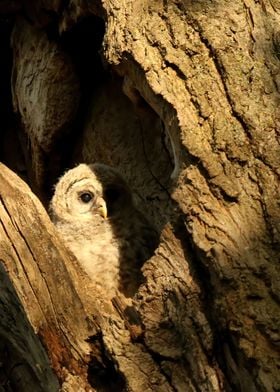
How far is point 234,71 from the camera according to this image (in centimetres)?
278

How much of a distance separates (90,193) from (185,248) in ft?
6.17

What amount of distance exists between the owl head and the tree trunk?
0.80 meters

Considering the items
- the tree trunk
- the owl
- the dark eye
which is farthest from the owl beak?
the tree trunk

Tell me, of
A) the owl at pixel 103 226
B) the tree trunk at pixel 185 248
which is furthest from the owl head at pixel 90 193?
the tree trunk at pixel 185 248

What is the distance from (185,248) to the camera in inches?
100

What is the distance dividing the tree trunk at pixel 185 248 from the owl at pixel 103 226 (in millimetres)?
730

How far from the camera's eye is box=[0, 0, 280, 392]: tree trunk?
2357 mm

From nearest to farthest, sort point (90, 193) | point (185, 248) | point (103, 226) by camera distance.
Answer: point (185, 248) < point (103, 226) < point (90, 193)

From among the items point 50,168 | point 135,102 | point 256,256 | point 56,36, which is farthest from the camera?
point 50,168

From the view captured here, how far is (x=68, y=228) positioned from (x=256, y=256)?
2071mm

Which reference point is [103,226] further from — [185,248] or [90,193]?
[185,248]

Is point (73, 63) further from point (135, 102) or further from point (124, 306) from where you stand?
point (124, 306)

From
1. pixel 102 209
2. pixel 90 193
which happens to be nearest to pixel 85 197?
pixel 90 193

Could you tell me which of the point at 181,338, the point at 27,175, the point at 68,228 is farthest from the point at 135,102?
the point at 27,175
